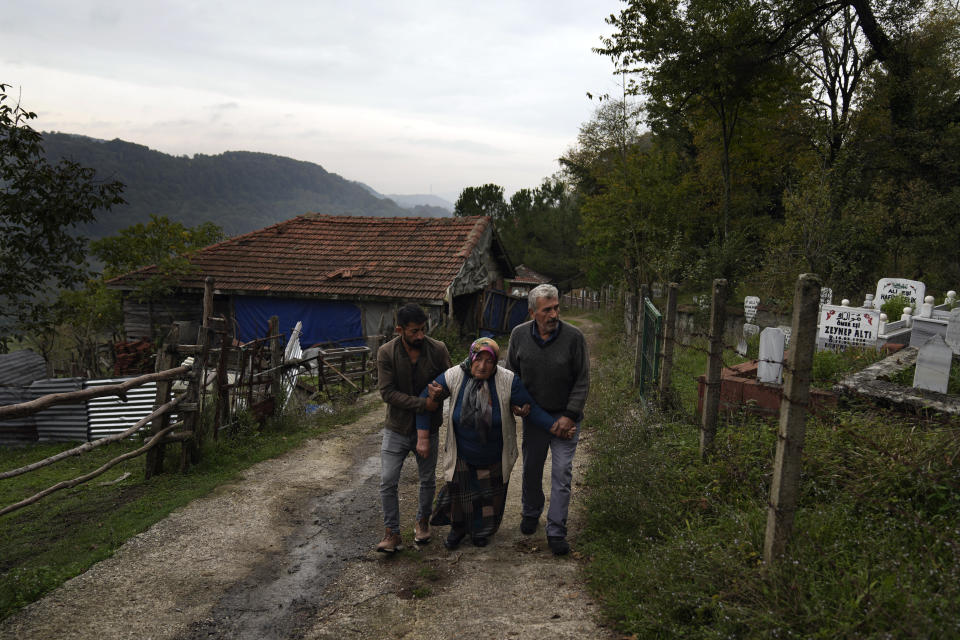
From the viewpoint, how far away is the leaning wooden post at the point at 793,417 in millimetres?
3021

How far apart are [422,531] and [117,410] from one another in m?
8.34

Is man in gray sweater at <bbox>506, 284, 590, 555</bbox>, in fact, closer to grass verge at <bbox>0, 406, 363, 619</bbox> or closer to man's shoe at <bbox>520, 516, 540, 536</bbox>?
man's shoe at <bbox>520, 516, 540, 536</bbox>

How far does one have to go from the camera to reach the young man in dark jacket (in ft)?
14.6

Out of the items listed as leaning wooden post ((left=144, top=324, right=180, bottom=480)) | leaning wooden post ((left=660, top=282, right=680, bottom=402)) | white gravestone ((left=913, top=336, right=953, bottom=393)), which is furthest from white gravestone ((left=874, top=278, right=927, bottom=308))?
leaning wooden post ((left=144, top=324, right=180, bottom=480))

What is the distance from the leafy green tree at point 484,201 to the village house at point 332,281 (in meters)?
31.7

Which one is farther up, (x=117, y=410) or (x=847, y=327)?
(x=847, y=327)

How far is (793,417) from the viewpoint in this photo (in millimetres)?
3078

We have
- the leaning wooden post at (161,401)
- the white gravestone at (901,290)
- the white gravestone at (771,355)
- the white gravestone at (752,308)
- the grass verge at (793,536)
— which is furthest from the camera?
the white gravestone at (752,308)

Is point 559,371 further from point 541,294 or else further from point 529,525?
point 529,525

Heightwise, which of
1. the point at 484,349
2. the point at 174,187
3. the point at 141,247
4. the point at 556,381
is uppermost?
the point at 174,187

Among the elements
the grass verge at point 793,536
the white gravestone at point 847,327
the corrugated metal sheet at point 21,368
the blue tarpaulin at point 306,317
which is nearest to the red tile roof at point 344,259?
the blue tarpaulin at point 306,317

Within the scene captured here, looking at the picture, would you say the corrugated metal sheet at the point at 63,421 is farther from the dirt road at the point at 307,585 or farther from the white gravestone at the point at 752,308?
the white gravestone at the point at 752,308

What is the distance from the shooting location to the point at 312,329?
17.5 meters

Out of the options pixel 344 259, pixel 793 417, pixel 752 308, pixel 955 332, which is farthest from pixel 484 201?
pixel 793 417
